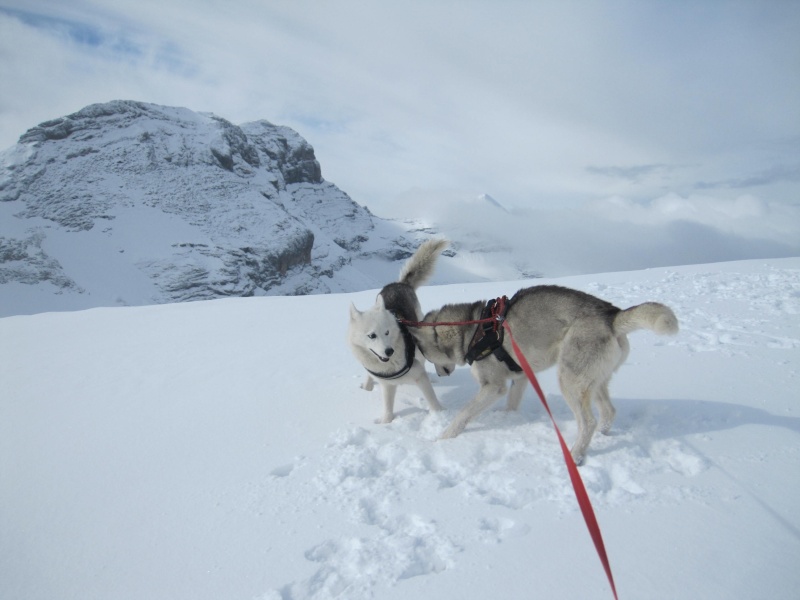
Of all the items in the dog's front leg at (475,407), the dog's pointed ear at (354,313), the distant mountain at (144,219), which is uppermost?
the dog's pointed ear at (354,313)

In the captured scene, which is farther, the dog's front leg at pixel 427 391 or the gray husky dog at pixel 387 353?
the dog's front leg at pixel 427 391

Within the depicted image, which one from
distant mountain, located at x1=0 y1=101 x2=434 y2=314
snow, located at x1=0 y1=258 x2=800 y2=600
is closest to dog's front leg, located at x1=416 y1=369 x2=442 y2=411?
snow, located at x1=0 y1=258 x2=800 y2=600

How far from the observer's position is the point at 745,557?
218 cm

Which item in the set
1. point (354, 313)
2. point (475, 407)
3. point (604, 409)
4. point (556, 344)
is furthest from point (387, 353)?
point (604, 409)

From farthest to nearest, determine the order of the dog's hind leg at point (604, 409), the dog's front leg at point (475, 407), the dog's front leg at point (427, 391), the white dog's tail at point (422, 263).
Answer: the white dog's tail at point (422, 263) < the dog's front leg at point (427, 391) < the dog's front leg at point (475, 407) < the dog's hind leg at point (604, 409)

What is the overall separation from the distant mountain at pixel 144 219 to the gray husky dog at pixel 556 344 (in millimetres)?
76547

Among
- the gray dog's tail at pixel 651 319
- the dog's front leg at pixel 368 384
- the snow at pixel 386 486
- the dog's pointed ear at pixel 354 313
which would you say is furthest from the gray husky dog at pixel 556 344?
the dog's front leg at pixel 368 384

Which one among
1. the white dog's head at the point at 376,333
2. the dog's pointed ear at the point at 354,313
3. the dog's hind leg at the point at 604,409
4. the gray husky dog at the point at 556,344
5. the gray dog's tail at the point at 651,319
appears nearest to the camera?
the gray dog's tail at the point at 651,319

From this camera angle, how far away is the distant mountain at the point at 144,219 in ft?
238

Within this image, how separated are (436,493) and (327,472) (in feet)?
2.82

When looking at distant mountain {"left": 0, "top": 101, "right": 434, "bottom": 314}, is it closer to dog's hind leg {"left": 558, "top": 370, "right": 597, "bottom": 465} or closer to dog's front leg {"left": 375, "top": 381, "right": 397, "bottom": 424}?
dog's front leg {"left": 375, "top": 381, "right": 397, "bottom": 424}

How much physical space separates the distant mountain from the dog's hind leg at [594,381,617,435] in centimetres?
7764

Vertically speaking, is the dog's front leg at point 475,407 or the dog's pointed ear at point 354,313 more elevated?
the dog's pointed ear at point 354,313

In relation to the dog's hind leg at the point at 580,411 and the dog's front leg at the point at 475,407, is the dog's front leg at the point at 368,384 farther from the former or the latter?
the dog's hind leg at the point at 580,411
